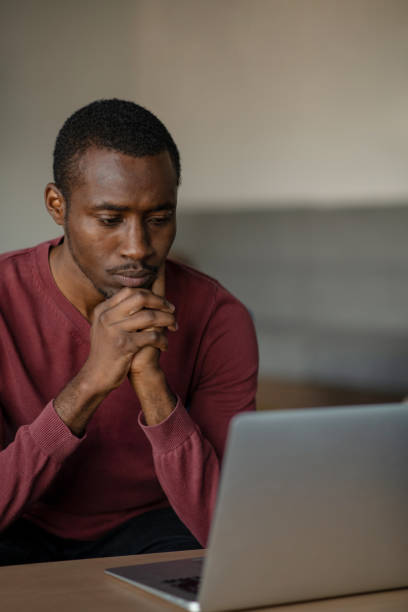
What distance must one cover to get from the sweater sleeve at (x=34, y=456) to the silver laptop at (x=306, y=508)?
16.4 inches

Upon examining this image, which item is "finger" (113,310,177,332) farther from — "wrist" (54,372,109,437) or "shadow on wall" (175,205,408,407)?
"shadow on wall" (175,205,408,407)

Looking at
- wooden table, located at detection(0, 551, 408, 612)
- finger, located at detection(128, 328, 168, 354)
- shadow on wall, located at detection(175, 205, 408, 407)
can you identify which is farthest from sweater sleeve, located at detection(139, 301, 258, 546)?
shadow on wall, located at detection(175, 205, 408, 407)

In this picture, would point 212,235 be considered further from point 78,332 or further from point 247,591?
point 247,591

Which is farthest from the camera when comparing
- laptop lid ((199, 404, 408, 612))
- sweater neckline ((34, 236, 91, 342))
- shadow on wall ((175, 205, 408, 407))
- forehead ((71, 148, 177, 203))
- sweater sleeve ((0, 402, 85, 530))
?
shadow on wall ((175, 205, 408, 407))

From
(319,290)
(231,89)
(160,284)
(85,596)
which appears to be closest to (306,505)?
(85,596)

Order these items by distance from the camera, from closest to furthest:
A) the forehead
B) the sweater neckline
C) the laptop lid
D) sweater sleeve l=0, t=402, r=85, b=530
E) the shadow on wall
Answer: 1. the laptop lid
2. sweater sleeve l=0, t=402, r=85, b=530
3. the forehead
4. the sweater neckline
5. the shadow on wall

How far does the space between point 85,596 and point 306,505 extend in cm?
27

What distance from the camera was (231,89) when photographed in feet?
9.63

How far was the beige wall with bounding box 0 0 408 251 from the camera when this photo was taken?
8.53ft

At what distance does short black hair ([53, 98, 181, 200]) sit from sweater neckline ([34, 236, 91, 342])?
0.14 m

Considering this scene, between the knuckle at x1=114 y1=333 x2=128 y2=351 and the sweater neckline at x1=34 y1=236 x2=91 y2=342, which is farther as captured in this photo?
the sweater neckline at x1=34 y1=236 x2=91 y2=342

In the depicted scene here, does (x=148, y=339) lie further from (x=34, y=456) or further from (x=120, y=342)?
(x=34, y=456)

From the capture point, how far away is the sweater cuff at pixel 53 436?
3.97 ft

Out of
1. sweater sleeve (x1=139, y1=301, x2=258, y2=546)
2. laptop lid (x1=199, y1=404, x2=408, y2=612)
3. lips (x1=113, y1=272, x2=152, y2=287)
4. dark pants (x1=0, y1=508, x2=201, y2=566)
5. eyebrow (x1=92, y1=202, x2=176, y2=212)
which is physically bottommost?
dark pants (x1=0, y1=508, x2=201, y2=566)
